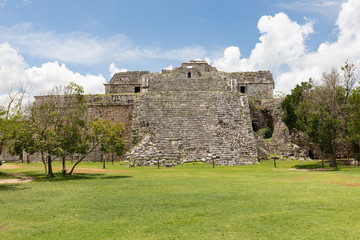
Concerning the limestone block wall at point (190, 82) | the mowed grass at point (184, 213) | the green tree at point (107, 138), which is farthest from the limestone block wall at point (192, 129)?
the mowed grass at point (184, 213)

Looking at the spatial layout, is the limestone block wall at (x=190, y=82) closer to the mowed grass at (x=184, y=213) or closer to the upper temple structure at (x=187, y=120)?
the upper temple structure at (x=187, y=120)

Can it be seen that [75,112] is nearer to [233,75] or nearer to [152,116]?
[152,116]

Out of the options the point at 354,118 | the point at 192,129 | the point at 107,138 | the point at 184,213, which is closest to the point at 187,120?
the point at 192,129

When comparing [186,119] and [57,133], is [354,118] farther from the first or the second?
[57,133]

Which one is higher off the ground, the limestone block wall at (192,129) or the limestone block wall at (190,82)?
the limestone block wall at (190,82)

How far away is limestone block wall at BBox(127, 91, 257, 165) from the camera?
794 inches

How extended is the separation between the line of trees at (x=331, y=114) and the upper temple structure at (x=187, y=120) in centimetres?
387

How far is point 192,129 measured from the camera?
21.7m

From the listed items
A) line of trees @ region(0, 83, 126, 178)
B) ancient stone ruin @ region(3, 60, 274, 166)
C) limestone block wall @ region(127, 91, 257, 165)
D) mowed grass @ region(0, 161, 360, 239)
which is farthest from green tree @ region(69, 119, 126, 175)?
mowed grass @ region(0, 161, 360, 239)

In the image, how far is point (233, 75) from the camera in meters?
33.9

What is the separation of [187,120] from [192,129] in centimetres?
Answer: 91

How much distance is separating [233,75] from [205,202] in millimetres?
27154

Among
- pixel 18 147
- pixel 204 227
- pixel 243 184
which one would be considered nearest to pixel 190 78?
pixel 18 147

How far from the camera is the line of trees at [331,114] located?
19484 millimetres
